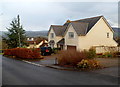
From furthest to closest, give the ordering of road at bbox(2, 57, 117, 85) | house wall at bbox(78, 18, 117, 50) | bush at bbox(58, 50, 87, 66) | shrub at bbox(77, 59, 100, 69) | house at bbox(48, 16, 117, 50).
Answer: house wall at bbox(78, 18, 117, 50), house at bbox(48, 16, 117, 50), bush at bbox(58, 50, 87, 66), shrub at bbox(77, 59, 100, 69), road at bbox(2, 57, 117, 85)

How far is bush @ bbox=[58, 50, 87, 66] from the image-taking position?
15.6 metres

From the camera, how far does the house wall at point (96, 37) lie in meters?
31.6

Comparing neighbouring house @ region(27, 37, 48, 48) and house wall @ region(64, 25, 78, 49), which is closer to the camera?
house wall @ region(64, 25, 78, 49)

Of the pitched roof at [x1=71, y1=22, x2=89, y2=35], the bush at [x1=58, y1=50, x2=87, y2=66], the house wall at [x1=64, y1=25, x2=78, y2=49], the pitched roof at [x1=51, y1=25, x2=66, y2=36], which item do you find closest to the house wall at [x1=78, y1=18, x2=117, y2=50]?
the pitched roof at [x1=71, y1=22, x2=89, y2=35]

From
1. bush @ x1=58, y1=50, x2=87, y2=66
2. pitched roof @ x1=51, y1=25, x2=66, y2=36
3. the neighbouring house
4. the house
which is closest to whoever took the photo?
bush @ x1=58, y1=50, x2=87, y2=66

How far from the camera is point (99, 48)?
99.5 feet

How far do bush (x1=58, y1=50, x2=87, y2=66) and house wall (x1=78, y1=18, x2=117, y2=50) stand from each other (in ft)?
48.4

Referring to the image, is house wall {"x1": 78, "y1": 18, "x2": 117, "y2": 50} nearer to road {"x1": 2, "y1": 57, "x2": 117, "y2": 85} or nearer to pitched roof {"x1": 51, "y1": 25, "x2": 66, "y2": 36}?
pitched roof {"x1": 51, "y1": 25, "x2": 66, "y2": 36}

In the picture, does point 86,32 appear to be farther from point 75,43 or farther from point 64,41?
point 64,41

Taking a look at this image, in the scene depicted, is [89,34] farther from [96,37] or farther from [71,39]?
[71,39]

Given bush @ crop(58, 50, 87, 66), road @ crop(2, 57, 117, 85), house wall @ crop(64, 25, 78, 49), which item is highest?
house wall @ crop(64, 25, 78, 49)

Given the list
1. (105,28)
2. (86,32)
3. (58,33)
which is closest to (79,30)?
(86,32)

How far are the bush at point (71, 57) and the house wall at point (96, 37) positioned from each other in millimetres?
14755

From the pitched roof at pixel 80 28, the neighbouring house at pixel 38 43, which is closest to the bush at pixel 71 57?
the pitched roof at pixel 80 28
